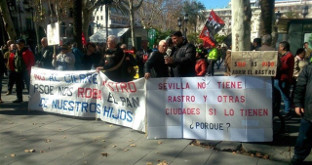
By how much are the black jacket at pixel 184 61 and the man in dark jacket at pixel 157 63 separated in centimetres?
22

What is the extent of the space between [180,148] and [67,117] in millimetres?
3258

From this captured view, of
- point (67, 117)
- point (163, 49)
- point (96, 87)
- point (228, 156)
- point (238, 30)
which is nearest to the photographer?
point (228, 156)

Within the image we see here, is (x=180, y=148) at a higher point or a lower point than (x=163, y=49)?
lower

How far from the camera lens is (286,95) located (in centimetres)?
675

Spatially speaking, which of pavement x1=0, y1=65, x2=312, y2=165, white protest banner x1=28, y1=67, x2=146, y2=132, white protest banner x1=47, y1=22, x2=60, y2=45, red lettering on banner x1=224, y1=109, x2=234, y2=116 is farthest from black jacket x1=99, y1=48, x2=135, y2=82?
red lettering on banner x1=224, y1=109, x2=234, y2=116

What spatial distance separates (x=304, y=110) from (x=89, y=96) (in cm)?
423

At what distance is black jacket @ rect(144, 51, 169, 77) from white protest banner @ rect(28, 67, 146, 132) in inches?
18.3

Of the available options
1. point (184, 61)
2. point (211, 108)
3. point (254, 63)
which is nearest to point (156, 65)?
point (184, 61)

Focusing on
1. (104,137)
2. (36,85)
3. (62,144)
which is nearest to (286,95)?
(104,137)

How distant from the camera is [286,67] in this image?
6.39 m

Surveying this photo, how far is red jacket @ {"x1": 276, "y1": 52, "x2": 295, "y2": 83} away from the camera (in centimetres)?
632

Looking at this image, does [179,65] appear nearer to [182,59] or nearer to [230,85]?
[182,59]

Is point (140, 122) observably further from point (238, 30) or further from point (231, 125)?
point (238, 30)

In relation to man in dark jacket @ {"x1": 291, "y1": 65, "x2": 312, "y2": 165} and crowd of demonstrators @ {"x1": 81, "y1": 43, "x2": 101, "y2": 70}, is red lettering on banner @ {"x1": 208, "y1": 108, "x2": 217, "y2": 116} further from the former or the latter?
crowd of demonstrators @ {"x1": 81, "y1": 43, "x2": 101, "y2": 70}
